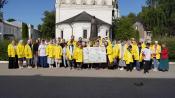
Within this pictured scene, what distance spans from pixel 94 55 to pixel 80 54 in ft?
2.59

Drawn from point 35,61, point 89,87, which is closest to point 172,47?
point 35,61

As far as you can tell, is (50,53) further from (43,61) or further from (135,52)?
(135,52)

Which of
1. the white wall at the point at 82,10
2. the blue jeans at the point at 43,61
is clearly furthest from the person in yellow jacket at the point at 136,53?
the white wall at the point at 82,10

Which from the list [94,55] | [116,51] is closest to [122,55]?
[116,51]

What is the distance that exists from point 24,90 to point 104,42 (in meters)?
10.3

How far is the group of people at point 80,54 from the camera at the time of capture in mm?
21453

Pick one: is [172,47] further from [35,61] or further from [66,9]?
[66,9]

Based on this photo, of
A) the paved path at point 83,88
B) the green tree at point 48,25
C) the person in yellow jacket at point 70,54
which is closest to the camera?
the paved path at point 83,88

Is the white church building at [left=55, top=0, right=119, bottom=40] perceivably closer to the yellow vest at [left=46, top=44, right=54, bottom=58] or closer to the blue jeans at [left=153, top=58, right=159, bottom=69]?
the yellow vest at [left=46, top=44, right=54, bottom=58]

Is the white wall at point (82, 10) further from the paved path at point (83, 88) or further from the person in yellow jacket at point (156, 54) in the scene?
the paved path at point (83, 88)

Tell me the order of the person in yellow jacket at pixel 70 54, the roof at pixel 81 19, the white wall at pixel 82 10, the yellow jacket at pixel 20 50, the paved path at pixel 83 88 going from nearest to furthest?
the paved path at pixel 83 88
the person in yellow jacket at pixel 70 54
the yellow jacket at pixel 20 50
the roof at pixel 81 19
the white wall at pixel 82 10

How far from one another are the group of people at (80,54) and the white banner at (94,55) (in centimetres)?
22

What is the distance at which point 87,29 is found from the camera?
→ 74938 mm

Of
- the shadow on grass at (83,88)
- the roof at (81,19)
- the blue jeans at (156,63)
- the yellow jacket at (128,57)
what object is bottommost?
the shadow on grass at (83,88)
